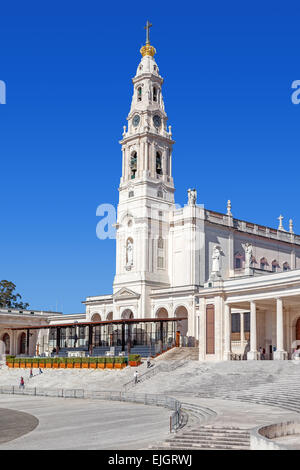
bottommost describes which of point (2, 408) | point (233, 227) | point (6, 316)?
point (2, 408)

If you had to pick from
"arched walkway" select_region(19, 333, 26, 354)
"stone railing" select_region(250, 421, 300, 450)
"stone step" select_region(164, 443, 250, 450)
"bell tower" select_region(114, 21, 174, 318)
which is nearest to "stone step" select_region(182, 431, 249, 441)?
"stone step" select_region(164, 443, 250, 450)

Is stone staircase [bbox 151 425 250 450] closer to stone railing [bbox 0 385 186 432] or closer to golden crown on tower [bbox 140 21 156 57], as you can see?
stone railing [bbox 0 385 186 432]

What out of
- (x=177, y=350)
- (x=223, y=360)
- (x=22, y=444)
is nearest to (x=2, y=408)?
(x=22, y=444)

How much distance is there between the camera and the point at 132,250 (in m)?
75.6

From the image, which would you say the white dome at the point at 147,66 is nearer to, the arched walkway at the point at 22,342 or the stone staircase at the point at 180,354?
the stone staircase at the point at 180,354

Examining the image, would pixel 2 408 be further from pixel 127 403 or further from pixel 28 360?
pixel 28 360

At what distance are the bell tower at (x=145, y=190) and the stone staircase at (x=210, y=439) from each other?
165ft

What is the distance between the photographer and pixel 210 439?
2100 centimetres

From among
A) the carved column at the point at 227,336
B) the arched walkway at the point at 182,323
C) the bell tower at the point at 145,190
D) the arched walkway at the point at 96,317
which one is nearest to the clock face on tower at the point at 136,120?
the bell tower at the point at 145,190

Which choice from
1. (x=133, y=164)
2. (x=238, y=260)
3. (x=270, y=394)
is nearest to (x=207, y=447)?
(x=270, y=394)

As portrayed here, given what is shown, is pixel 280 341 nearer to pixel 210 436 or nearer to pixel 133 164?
pixel 210 436

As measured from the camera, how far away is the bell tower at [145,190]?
74000 millimetres

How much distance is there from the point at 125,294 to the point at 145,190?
1320cm
